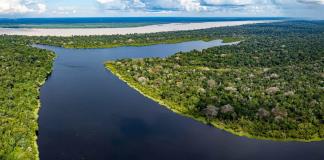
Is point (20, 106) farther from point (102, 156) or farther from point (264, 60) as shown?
point (264, 60)

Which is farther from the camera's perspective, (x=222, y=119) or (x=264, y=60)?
(x=264, y=60)

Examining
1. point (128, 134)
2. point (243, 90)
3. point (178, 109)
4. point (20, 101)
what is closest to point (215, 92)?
point (243, 90)

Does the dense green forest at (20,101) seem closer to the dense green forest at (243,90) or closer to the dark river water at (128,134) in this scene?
the dark river water at (128,134)

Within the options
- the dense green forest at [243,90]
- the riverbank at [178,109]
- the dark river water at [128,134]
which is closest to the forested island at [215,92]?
the dense green forest at [243,90]

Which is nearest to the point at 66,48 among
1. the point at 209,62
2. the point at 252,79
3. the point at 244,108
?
the point at 209,62

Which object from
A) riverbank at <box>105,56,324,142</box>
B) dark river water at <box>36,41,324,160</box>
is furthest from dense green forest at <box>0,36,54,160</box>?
riverbank at <box>105,56,324,142</box>

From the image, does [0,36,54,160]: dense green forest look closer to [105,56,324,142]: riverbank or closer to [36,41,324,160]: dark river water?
[36,41,324,160]: dark river water
